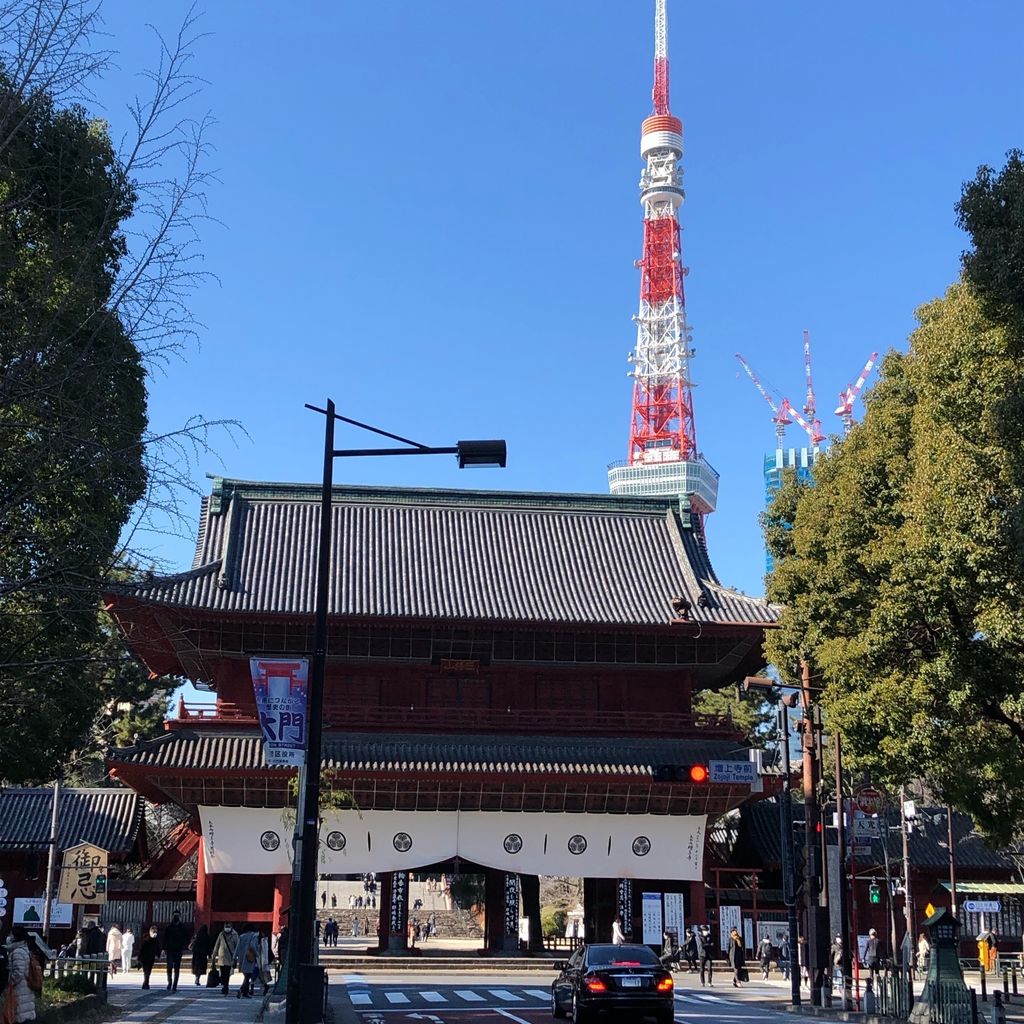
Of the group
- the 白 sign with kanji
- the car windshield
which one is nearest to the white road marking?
the car windshield

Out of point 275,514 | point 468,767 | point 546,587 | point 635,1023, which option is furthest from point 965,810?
point 275,514

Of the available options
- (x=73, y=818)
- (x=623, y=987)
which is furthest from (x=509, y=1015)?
(x=73, y=818)

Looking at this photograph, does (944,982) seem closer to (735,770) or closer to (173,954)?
(735,770)

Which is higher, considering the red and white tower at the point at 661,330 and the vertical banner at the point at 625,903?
the red and white tower at the point at 661,330

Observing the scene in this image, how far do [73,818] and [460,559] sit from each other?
56.0 feet

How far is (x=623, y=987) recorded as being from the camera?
2002cm

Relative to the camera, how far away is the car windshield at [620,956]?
2038cm

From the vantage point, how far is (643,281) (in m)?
120

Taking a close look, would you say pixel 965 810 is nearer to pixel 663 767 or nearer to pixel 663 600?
pixel 663 767

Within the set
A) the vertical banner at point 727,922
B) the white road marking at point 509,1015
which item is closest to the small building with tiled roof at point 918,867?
the vertical banner at point 727,922

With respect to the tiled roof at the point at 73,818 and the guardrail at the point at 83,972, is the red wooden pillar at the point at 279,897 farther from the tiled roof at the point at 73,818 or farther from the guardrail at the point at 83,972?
the guardrail at the point at 83,972

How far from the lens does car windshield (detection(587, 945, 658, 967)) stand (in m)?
20.4

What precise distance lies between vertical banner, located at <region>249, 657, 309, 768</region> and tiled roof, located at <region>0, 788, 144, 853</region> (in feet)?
87.7

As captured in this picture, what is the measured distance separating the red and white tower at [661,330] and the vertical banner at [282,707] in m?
97.3
